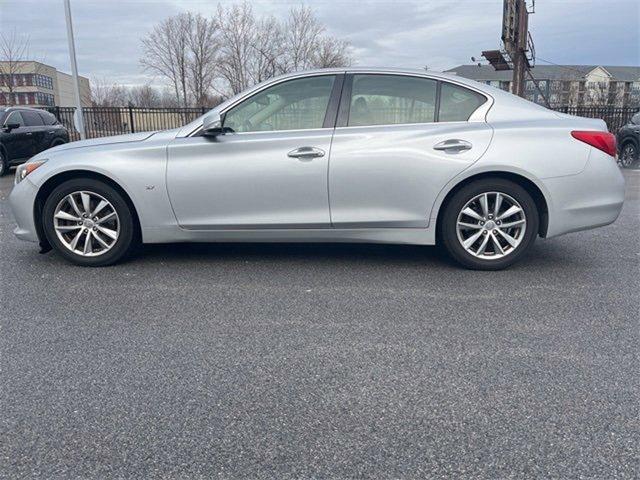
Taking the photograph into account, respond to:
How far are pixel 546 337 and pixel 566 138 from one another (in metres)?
1.85

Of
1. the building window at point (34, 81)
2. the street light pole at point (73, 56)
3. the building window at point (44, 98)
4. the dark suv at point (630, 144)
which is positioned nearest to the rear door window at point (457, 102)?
the dark suv at point (630, 144)

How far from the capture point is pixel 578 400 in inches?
94.0

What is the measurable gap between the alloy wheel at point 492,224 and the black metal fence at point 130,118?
1726 cm

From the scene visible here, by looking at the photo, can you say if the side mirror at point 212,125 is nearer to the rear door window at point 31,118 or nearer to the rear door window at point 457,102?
the rear door window at point 457,102

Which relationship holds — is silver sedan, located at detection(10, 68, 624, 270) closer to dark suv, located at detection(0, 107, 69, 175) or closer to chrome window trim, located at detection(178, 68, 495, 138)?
chrome window trim, located at detection(178, 68, 495, 138)

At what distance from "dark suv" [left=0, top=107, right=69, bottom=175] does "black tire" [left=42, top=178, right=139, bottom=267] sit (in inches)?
346

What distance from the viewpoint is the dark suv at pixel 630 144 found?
44.0 feet

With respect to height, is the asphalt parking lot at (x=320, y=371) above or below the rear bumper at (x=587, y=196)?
below

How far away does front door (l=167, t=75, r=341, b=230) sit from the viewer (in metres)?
4.16

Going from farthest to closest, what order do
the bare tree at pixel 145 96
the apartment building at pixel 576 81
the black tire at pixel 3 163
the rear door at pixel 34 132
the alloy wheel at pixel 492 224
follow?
the apartment building at pixel 576 81 < the bare tree at pixel 145 96 < the rear door at pixel 34 132 < the black tire at pixel 3 163 < the alloy wheel at pixel 492 224

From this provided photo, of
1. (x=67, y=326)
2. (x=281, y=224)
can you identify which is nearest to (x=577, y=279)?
(x=281, y=224)

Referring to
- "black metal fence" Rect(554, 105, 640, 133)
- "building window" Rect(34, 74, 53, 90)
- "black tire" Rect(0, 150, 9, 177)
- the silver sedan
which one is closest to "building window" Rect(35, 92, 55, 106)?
"building window" Rect(34, 74, 53, 90)

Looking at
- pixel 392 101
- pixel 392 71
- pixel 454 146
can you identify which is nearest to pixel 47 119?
pixel 392 71

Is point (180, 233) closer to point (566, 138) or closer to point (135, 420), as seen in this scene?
point (135, 420)
